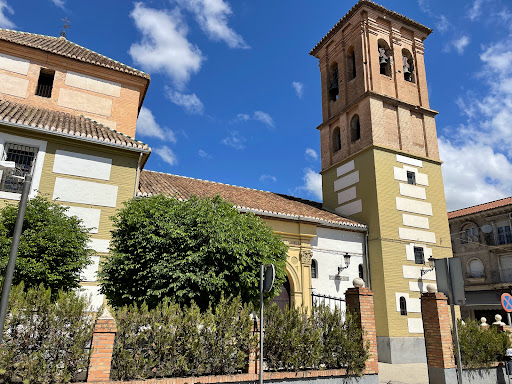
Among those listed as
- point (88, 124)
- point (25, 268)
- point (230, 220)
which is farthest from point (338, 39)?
point (25, 268)

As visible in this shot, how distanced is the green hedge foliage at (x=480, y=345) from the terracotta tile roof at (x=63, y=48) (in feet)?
49.5

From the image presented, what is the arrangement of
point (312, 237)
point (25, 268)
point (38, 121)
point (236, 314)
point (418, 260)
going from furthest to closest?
1. point (418, 260)
2. point (312, 237)
3. point (38, 121)
4. point (25, 268)
5. point (236, 314)

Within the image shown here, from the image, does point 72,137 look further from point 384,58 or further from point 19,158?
point 384,58

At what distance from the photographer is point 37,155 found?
39.7 feet

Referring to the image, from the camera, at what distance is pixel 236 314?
25.6ft

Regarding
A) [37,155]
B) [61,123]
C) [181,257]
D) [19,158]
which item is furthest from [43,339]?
[61,123]

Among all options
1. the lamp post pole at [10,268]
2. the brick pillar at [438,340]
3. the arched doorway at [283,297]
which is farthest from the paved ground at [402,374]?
the lamp post pole at [10,268]

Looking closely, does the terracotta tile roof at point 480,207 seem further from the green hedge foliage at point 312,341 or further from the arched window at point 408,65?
the green hedge foliage at point 312,341

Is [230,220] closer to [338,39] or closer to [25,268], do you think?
[25,268]

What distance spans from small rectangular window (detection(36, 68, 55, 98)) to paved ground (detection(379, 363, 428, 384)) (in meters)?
15.8

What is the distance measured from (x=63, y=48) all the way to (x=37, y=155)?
647 centimetres

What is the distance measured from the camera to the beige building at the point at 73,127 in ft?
39.2

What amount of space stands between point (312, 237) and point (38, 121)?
11673 mm

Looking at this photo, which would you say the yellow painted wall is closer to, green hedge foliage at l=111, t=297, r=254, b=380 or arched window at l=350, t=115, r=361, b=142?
arched window at l=350, t=115, r=361, b=142
